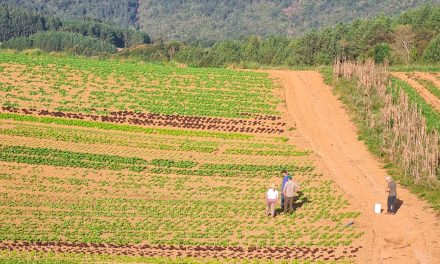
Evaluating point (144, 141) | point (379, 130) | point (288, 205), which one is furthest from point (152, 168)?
point (379, 130)

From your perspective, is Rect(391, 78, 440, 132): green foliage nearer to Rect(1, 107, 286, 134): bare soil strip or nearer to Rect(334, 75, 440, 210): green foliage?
Rect(334, 75, 440, 210): green foliage

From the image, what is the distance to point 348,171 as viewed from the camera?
40.1m

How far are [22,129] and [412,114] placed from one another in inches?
903

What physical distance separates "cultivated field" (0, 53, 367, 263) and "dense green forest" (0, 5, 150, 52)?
95179 mm

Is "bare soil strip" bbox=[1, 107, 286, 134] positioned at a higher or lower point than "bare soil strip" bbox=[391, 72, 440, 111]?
lower

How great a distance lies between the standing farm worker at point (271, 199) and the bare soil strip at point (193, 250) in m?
3.36

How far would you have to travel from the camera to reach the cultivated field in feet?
100.0

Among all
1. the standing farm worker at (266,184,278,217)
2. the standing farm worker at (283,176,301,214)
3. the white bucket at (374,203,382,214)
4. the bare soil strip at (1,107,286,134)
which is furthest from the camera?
the bare soil strip at (1,107,286,134)

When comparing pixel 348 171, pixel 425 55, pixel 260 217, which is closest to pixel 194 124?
pixel 348 171

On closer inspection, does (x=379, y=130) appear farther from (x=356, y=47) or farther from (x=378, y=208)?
(x=356, y=47)

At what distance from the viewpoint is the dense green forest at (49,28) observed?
159 metres

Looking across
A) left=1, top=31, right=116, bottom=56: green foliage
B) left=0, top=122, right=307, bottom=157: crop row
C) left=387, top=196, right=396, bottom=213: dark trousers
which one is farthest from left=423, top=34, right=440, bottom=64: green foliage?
left=1, top=31, right=116, bottom=56: green foliage

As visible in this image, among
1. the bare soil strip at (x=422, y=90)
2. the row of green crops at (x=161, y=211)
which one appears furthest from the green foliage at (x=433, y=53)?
the row of green crops at (x=161, y=211)

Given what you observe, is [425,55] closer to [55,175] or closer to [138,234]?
[55,175]
